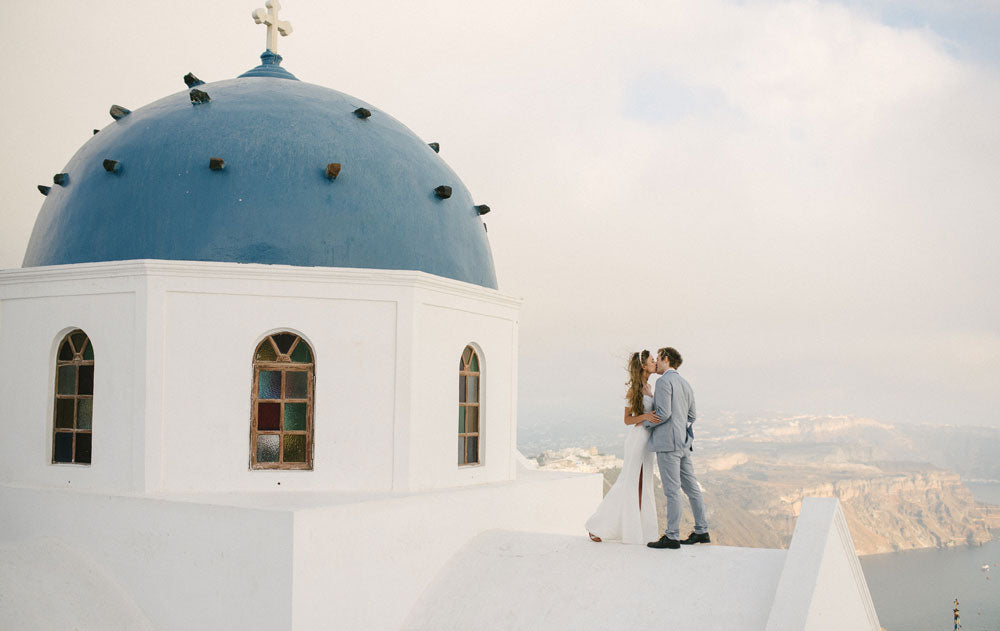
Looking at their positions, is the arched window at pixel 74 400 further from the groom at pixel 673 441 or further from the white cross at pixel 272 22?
the groom at pixel 673 441

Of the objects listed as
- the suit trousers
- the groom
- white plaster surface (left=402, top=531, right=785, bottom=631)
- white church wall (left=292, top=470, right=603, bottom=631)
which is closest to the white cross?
white church wall (left=292, top=470, right=603, bottom=631)

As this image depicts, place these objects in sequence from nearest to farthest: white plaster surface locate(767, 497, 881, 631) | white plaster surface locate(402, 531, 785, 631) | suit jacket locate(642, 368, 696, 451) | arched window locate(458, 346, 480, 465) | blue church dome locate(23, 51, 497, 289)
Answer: white plaster surface locate(767, 497, 881, 631)
white plaster surface locate(402, 531, 785, 631)
suit jacket locate(642, 368, 696, 451)
blue church dome locate(23, 51, 497, 289)
arched window locate(458, 346, 480, 465)

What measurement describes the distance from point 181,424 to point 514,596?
375cm

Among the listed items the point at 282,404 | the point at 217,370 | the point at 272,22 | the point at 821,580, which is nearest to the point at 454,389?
the point at 282,404

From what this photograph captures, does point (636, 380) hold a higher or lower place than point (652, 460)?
higher

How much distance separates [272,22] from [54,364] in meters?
5.55

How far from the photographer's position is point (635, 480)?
848 centimetres

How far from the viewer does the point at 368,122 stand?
1038 centimetres

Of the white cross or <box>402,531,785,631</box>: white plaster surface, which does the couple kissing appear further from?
the white cross

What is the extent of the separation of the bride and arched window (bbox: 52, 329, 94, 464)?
18.4 ft

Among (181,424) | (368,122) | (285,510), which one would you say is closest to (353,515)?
(285,510)

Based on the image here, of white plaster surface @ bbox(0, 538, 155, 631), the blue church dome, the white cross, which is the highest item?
the white cross

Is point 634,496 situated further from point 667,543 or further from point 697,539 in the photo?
point 697,539

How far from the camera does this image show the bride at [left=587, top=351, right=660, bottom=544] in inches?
329
